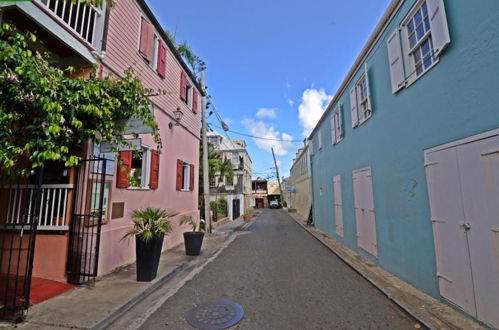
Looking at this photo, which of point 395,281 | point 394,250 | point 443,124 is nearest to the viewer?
point 443,124

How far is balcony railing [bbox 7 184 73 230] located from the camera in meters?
4.73

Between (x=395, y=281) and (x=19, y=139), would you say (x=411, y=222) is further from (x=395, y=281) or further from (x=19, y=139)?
(x=19, y=139)

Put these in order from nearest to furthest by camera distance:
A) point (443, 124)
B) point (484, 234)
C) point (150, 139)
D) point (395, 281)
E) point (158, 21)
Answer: point (484, 234), point (443, 124), point (395, 281), point (150, 139), point (158, 21)

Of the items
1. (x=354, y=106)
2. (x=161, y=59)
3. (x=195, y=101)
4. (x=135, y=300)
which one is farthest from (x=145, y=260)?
(x=195, y=101)

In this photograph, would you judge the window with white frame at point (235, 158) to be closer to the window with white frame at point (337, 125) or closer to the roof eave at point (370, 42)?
the window with white frame at point (337, 125)

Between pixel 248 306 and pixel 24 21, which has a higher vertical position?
pixel 24 21

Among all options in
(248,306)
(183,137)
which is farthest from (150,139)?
(248,306)

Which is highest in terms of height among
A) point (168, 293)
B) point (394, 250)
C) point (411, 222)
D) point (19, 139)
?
point (19, 139)

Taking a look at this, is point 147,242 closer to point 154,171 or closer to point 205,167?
point 154,171

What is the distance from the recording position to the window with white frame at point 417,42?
395 centimetres

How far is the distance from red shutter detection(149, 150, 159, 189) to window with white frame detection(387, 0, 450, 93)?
6.46 m

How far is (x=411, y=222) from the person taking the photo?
16.0ft

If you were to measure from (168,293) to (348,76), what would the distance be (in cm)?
821

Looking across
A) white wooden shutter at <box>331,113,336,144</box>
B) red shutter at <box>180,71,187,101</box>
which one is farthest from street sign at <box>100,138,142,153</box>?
white wooden shutter at <box>331,113,336,144</box>
